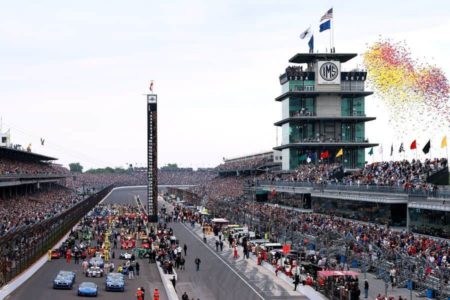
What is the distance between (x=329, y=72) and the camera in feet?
357

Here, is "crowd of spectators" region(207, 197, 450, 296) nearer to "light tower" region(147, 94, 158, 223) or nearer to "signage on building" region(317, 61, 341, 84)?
"light tower" region(147, 94, 158, 223)

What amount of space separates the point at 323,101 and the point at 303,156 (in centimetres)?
943

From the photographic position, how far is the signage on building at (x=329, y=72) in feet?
354

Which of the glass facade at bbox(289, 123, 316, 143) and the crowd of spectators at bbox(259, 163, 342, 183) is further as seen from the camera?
the glass facade at bbox(289, 123, 316, 143)

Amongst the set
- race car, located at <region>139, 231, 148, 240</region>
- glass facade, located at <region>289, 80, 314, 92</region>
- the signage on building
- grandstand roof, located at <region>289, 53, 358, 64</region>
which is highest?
grandstand roof, located at <region>289, 53, 358, 64</region>

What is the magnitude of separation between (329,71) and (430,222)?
61.5 metres

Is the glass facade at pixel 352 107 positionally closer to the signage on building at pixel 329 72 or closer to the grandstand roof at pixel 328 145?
the signage on building at pixel 329 72

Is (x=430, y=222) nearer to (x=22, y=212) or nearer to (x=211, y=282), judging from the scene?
(x=211, y=282)

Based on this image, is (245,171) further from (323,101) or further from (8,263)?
(8,263)

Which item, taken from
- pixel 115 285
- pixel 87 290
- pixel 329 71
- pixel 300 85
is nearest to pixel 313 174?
pixel 300 85

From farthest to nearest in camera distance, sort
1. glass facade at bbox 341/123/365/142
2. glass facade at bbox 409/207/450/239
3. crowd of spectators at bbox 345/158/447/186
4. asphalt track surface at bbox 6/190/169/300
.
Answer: glass facade at bbox 341/123/365/142
crowd of spectators at bbox 345/158/447/186
glass facade at bbox 409/207/450/239
asphalt track surface at bbox 6/190/169/300

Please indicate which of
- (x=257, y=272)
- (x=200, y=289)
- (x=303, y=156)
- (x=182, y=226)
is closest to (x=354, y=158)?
(x=303, y=156)

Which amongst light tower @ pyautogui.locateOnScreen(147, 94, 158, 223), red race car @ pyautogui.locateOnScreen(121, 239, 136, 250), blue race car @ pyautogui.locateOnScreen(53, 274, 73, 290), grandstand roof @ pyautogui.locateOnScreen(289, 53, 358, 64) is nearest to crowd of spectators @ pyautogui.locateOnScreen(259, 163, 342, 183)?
grandstand roof @ pyautogui.locateOnScreen(289, 53, 358, 64)

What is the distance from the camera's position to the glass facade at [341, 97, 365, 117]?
110m
